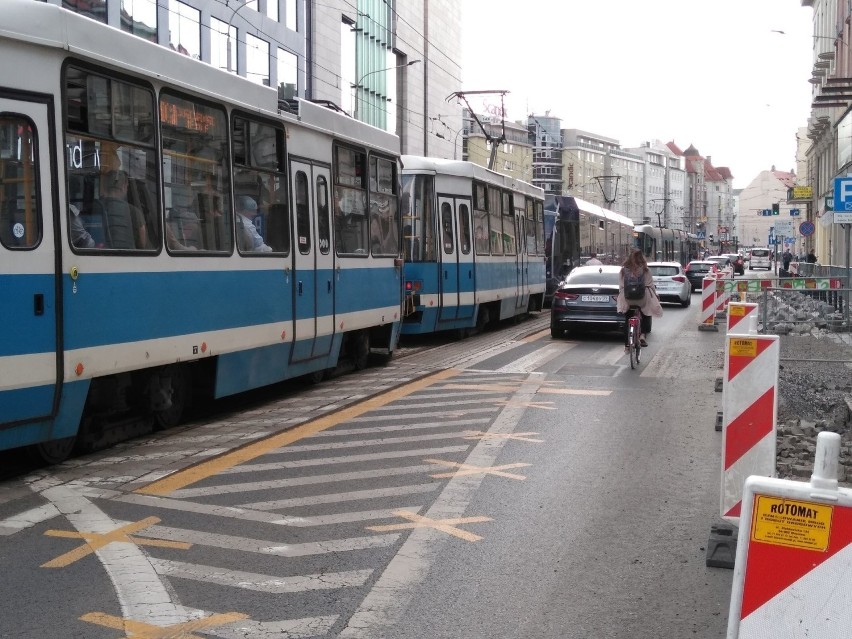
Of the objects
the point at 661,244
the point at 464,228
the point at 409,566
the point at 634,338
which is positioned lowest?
the point at 409,566

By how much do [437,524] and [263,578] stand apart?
142 centimetres

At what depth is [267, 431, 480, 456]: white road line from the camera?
29.1ft

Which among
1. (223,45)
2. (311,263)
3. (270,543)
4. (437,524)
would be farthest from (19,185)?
(223,45)

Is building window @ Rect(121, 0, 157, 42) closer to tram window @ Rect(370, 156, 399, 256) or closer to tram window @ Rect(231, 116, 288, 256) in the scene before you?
tram window @ Rect(370, 156, 399, 256)

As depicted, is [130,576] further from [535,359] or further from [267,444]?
[535,359]

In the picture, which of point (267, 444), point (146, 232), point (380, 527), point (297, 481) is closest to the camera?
point (380, 527)

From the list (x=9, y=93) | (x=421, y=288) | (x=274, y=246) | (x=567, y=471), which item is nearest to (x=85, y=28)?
(x=9, y=93)

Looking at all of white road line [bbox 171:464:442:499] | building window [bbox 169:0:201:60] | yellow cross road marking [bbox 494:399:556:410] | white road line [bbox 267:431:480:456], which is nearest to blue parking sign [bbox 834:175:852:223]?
yellow cross road marking [bbox 494:399:556:410]

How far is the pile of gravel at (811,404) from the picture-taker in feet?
28.0

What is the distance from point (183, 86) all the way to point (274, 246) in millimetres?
2361

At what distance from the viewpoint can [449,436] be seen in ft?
31.5

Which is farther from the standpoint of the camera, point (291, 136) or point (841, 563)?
point (291, 136)

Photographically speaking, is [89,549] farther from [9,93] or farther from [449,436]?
[449,436]

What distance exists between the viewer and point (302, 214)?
12.0 meters
